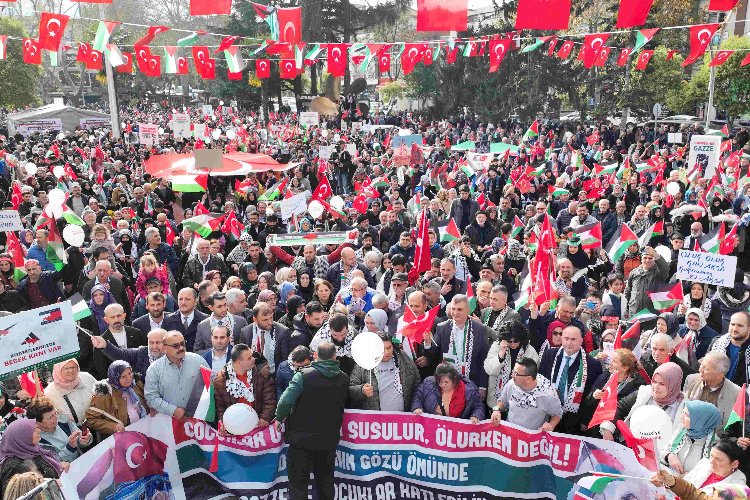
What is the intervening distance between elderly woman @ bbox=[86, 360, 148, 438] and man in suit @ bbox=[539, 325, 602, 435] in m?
3.02

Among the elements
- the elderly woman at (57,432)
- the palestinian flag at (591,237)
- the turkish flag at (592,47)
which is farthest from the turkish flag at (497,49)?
the elderly woman at (57,432)

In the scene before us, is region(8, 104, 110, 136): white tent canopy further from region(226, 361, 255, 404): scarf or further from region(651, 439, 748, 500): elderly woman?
region(651, 439, 748, 500): elderly woman

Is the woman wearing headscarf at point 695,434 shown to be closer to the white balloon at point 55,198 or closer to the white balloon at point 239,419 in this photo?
the white balloon at point 239,419

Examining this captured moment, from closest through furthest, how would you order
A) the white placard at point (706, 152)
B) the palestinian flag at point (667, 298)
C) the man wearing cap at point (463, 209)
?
1. the palestinian flag at point (667, 298)
2. the man wearing cap at point (463, 209)
3. the white placard at point (706, 152)

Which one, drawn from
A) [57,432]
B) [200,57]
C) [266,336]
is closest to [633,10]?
[266,336]

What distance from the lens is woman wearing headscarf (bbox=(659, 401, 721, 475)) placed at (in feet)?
14.1

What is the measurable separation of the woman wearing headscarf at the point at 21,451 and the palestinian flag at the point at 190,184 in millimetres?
9467

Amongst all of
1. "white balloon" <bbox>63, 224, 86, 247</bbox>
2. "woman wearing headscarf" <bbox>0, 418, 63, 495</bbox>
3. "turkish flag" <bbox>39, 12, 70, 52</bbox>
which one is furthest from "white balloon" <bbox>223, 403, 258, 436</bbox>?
"turkish flag" <bbox>39, 12, 70, 52</bbox>

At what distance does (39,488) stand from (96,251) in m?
4.59

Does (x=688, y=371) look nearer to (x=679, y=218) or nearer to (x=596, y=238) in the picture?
(x=596, y=238)

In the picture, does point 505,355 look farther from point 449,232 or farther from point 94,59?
point 94,59

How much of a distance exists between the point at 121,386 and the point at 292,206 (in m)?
5.57

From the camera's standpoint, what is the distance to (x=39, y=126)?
27875 millimetres

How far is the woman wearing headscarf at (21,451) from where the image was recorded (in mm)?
4016
